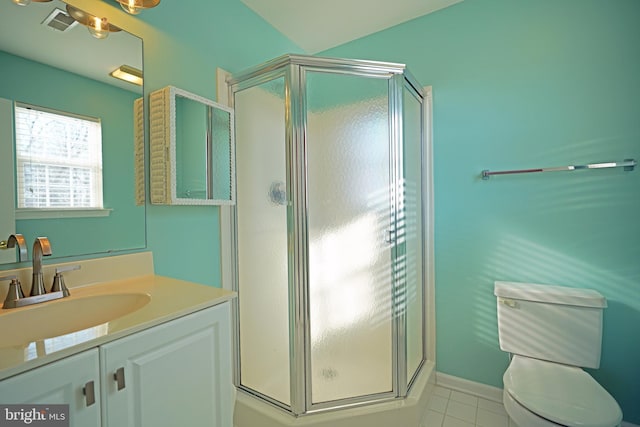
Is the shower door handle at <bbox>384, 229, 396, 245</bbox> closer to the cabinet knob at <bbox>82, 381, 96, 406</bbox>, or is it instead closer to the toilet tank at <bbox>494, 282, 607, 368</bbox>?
the toilet tank at <bbox>494, 282, 607, 368</bbox>

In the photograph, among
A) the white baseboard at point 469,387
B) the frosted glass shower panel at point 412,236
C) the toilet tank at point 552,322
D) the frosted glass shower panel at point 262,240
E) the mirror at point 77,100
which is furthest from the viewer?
the white baseboard at point 469,387

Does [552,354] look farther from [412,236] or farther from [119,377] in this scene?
[119,377]

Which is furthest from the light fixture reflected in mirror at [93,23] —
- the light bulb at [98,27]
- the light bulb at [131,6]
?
the light bulb at [131,6]

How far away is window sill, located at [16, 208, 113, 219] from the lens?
103 cm

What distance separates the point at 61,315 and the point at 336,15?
84.7 inches

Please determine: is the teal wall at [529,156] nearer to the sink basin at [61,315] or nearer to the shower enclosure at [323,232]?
the shower enclosure at [323,232]

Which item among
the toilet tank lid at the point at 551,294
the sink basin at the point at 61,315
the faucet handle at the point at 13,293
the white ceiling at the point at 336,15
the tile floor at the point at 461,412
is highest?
the white ceiling at the point at 336,15

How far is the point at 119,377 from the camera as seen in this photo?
771 millimetres

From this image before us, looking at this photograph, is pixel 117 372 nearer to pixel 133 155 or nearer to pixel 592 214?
pixel 133 155

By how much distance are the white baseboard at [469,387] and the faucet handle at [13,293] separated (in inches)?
87.3

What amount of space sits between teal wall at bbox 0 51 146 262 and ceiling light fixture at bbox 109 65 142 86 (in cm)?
6

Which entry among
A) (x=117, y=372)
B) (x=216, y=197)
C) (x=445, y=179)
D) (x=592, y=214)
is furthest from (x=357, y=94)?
(x=117, y=372)

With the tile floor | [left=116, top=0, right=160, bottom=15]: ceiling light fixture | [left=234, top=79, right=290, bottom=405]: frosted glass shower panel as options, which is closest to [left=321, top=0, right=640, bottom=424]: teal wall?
the tile floor

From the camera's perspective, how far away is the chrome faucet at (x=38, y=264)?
0.98 meters
